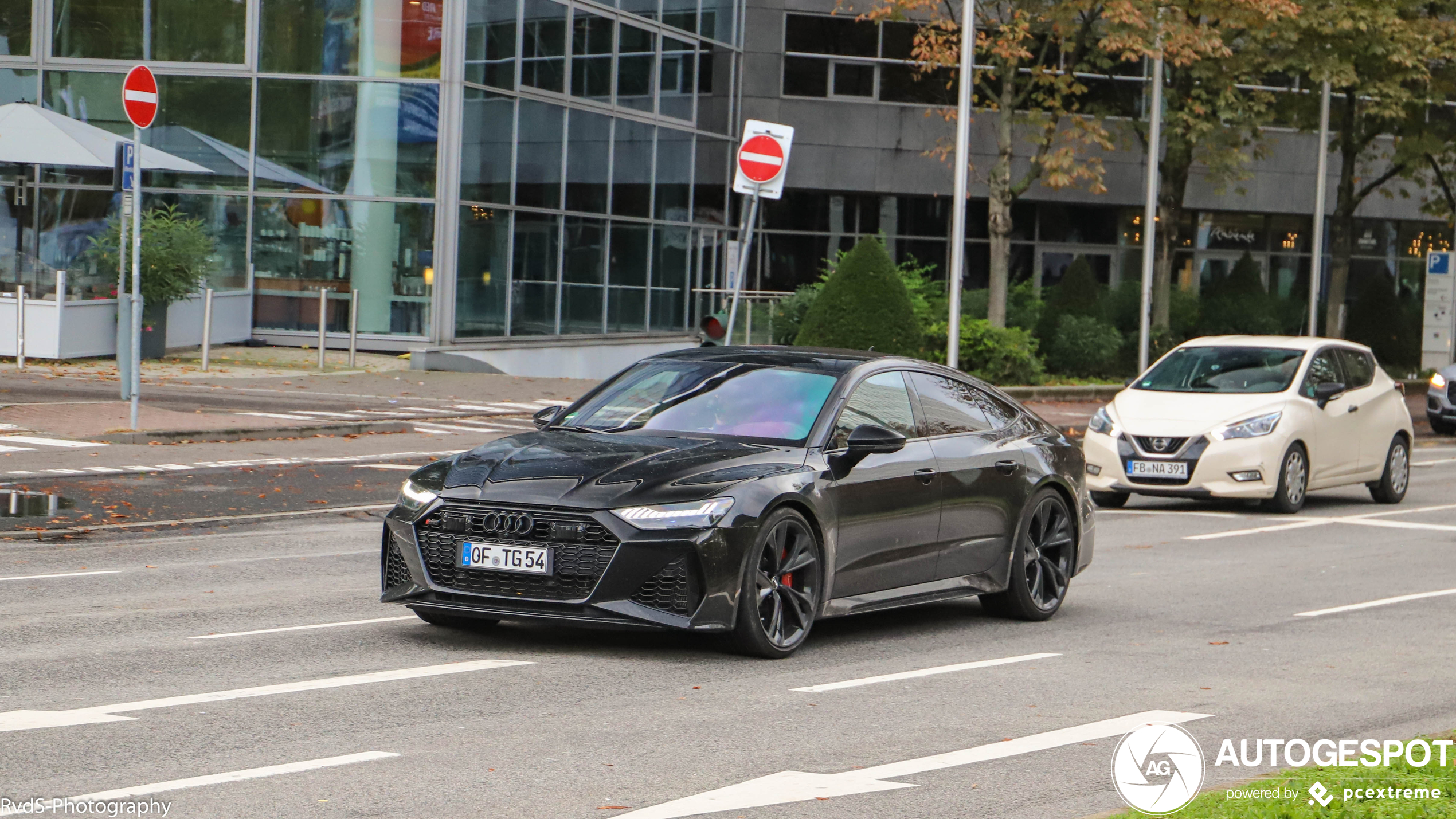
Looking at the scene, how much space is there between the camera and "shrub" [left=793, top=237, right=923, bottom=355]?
28859 mm

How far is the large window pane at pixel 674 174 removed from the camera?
1539 inches

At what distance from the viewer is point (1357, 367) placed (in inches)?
760

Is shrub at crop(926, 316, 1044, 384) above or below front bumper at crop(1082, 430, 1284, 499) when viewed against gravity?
above

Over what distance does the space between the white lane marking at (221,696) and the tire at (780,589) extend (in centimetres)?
102

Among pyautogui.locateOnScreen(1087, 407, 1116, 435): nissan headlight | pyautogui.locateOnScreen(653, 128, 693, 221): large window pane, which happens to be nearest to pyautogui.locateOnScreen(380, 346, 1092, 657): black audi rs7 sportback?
pyautogui.locateOnScreen(1087, 407, 1116, 435): nissan headlight

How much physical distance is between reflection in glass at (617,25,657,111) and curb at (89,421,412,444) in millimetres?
16195

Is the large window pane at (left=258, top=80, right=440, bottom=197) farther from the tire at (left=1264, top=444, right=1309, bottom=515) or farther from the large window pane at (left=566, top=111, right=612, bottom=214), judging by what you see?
the tire at (left=1264, top=444, right=1309, bottom=515)

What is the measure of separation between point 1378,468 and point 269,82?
19.6 metres

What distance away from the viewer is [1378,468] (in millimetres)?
19047

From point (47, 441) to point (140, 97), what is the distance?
3.60 metres

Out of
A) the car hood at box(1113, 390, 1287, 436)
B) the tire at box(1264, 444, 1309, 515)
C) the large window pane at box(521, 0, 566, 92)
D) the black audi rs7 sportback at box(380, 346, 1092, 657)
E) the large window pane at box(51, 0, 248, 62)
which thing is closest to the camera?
the black audi rs7 sportback at box(380, 346, 1092, 657)

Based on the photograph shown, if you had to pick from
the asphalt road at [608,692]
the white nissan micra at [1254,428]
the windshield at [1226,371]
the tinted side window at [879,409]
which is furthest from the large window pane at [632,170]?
the tinted side window at [879,409]

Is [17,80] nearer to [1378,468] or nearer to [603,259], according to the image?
[603,259]

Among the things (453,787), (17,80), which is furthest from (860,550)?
(17,80)
